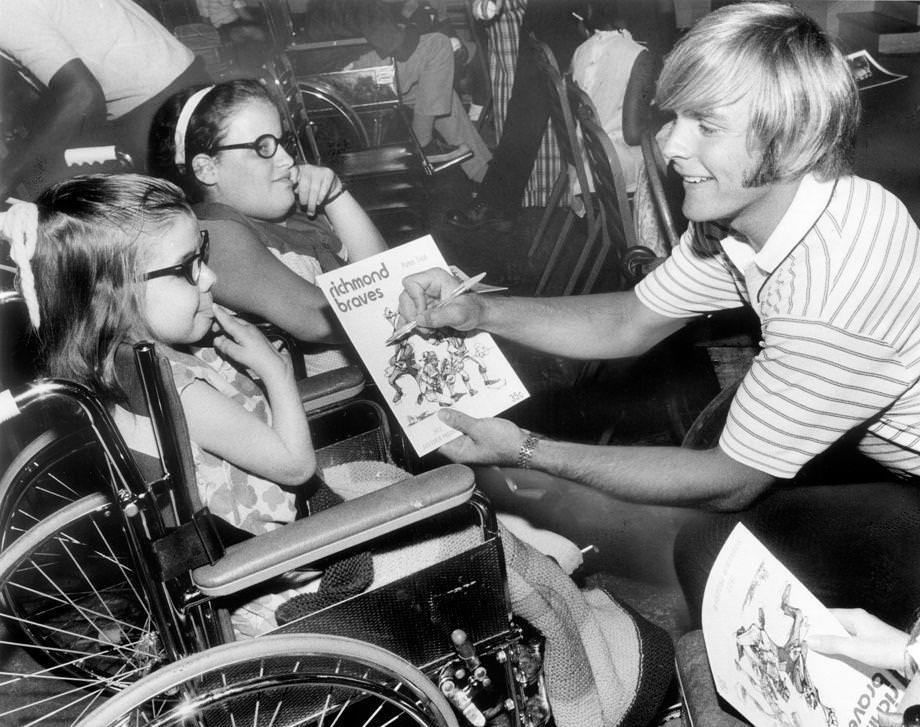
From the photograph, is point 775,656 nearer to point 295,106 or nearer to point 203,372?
point 203,372

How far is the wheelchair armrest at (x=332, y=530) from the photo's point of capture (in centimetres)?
113

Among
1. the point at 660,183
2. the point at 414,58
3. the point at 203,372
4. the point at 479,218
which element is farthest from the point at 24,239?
the point at 414,58

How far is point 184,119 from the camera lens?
182 centimetres

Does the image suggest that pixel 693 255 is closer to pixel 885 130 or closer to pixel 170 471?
pixel 170 471

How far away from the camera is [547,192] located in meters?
4.33

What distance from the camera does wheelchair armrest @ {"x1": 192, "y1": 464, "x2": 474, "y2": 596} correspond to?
113 cm

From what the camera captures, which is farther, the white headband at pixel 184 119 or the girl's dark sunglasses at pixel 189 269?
the white headband at pixel 184 119

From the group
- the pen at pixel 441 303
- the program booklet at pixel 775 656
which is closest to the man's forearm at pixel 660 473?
the program booklet at pixel 775 656

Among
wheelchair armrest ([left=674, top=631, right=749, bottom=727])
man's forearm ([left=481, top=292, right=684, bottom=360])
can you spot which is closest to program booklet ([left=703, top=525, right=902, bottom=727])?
wheelchair armrest ([left=674, top=631, right=749, bottom=727])

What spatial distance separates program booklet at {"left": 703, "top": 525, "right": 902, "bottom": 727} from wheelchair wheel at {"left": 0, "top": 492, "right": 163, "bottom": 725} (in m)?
1.02

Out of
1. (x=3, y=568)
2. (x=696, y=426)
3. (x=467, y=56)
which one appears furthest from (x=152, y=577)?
(x=467, y=56)

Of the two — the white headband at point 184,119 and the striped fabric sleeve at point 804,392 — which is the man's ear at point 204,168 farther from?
the striped fabric sleeve at point 804,392

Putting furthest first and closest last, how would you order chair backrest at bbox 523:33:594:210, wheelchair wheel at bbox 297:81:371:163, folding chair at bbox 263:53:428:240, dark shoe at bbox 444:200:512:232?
dark shoe at bbox 444:200:512:232
wheelchair wheel at bbox 297:81:371:163
folding chair at bbox 263:53:428:240
chair backrest at bbox 523:33:594:210

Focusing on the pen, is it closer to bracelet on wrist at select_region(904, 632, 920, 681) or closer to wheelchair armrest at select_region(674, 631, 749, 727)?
wheelchair armrest at select_region(674, 631, 749, 727)
